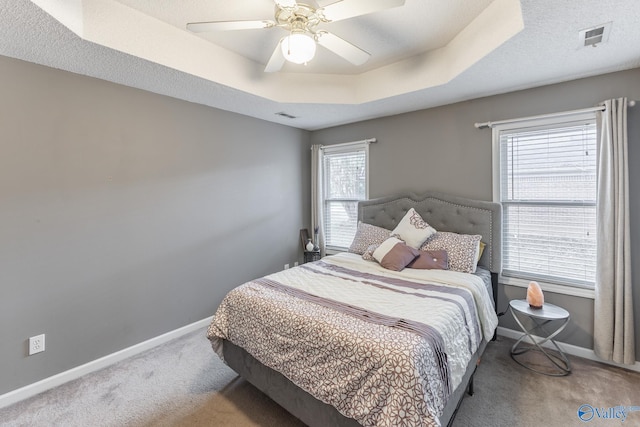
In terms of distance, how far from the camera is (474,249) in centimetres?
269

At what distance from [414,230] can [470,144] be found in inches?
43.7

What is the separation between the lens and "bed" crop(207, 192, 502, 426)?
4.32ft

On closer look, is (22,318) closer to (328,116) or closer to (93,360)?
(93,360)

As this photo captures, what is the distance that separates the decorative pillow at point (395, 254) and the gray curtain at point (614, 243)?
4.75ft

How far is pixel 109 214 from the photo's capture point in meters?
2.49

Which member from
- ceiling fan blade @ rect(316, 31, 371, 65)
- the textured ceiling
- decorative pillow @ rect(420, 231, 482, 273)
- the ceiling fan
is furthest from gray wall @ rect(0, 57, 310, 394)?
decorative pillow @ rect(420, 231, 482, 273)

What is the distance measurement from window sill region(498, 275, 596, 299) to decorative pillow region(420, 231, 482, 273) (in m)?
0.48

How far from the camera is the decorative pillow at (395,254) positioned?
2.70 meters

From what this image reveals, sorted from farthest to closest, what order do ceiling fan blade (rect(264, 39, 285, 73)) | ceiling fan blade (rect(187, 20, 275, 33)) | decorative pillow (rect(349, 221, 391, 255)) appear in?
decorative pillow (rect(349, 221, 391, 255)) < ceiling fan blade (rect(264, 39, 285, 73)) < ceiling fan blade (rect(187, 20, 275, 33))

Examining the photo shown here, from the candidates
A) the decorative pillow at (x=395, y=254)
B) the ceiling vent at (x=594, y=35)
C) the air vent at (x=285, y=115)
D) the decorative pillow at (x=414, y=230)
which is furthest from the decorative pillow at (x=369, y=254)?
the ceiling vent at (x=594, y=35)

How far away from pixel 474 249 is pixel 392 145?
1636 millimetres

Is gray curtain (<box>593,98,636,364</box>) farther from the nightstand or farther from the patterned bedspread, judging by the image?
the nightstand

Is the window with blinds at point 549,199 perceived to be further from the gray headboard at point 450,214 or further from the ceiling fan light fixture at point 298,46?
the ceiling fan light fixture at point 298,46

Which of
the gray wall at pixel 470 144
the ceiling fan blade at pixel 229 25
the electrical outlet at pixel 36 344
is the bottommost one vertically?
the electrical outlet at pixel 36 344
